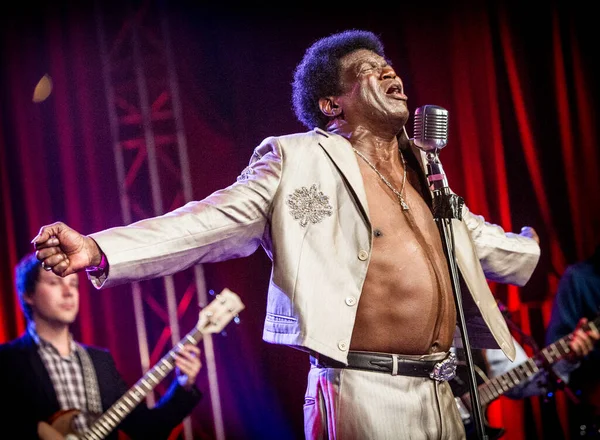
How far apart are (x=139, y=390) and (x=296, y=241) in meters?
2.54

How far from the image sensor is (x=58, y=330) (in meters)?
4.88

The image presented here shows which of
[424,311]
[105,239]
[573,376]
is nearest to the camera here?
[105,239]

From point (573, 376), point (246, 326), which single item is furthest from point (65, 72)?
point (573, 376)

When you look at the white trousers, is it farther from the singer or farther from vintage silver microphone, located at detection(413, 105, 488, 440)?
vintage silver microphone, located at detection(413, 105, 488, 440)

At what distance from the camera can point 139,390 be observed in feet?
15.2

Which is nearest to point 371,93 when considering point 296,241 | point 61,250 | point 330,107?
point 330,107

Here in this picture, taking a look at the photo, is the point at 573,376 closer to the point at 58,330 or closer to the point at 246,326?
the point at 246,326

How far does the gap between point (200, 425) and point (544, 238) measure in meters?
3.22

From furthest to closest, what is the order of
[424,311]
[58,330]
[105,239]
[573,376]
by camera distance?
[573,376], [58,330], [424,311], [105,239]

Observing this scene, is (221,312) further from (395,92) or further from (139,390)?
(395,92)

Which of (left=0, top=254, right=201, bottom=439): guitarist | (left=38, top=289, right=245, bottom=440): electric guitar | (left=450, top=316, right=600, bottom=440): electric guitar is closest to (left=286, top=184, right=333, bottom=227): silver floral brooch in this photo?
(left=38, top=289, right=245, bottom=440): electric guitar

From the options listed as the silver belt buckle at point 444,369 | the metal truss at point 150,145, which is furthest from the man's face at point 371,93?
the metal truss at point 150,145

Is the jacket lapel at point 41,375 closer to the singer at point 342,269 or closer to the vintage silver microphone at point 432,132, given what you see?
the singer at point 342,269

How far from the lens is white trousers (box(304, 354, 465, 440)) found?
2508mm
